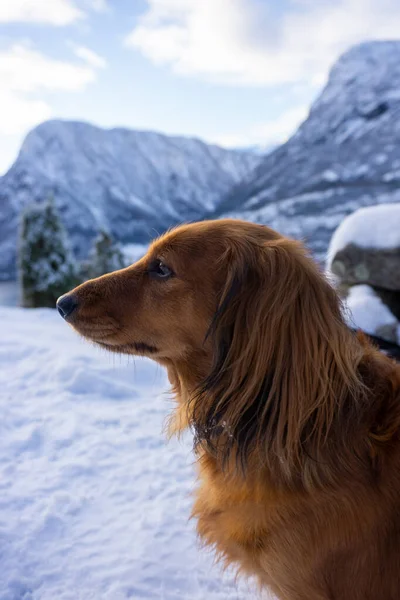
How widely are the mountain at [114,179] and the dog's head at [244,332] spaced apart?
52569mm

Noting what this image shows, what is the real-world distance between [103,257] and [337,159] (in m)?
60.8

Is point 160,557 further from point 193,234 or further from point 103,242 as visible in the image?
point 103,242

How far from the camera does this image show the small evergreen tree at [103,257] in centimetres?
2108

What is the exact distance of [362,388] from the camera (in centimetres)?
169

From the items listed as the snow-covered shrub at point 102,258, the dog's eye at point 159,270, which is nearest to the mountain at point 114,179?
the snow-covered shrub at point 102,258

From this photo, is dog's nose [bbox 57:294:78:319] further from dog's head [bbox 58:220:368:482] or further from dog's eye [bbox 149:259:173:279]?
dog's eye [bbox 149:259:173:279]

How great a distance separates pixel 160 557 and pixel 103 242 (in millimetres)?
19999

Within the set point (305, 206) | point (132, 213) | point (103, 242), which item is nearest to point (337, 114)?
point (305, 206)

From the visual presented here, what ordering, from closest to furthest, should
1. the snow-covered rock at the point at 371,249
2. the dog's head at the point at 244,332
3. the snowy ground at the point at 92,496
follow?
the dog's head at the point at 244,332 < the snowy ground at the point at 92,496 < the snow-covered rock at the point at 371,249

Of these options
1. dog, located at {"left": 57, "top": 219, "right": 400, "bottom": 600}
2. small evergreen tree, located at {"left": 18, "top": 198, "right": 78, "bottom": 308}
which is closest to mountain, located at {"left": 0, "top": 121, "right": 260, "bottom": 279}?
small evergreen tree, located at {"left": 18, "top": 198, "right": 78, "bottom": 308}

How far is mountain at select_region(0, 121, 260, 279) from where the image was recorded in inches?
2403

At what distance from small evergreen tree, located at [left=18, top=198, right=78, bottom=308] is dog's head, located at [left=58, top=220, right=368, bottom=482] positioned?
15.5 metres

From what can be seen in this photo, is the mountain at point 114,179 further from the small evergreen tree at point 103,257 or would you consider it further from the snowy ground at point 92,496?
the snowy ground at point 92,496

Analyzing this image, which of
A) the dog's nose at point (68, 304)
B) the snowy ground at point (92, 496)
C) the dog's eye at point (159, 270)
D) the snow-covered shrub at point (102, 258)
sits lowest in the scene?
the snow-covered shrub at point (102, 258)
